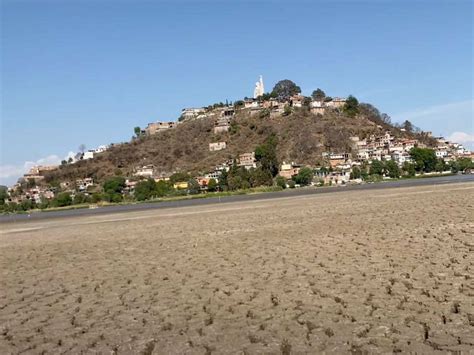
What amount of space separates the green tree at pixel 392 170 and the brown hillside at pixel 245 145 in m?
22.5

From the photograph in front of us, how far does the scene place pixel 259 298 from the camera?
939 centimetres

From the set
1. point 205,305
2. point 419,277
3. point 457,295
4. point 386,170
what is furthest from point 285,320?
point 386,170

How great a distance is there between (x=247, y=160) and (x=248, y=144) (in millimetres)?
16660

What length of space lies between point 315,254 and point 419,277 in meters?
4.47

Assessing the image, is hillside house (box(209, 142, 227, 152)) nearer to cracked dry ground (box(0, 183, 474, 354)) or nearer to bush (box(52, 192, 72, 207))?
bush (box(52, 192, 72, 207))

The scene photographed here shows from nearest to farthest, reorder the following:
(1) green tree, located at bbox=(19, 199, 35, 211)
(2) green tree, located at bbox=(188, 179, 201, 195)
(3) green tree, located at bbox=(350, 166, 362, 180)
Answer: (2) green tree, located at bbox=(188, 179, 201, 195) → (1) green tree, located at bbox=(19, 199, 35, 211) → (3) green tree, located at bbox=(350, 166, 362, 180)

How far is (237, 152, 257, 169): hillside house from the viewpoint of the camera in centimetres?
15827

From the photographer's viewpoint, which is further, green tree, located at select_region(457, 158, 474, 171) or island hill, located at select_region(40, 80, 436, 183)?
island hill, located at select_region(40, 80, 436, 183)

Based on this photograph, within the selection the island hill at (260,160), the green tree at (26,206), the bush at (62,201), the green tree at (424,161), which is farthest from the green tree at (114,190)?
the green tree at (424,161)

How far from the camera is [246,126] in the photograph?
196 m

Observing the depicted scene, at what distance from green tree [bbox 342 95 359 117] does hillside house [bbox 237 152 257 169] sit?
4811 cm

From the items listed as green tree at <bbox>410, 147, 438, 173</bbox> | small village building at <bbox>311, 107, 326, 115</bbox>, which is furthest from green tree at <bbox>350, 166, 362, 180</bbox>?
small village building at <bbox>311, 107, 326, 115</bbox>

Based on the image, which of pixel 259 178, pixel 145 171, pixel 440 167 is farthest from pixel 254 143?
pixel 440 167

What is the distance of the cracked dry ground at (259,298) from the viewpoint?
22.6 ft
